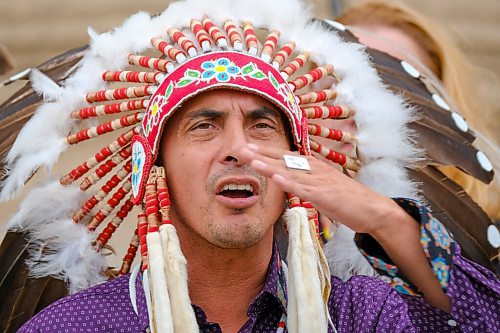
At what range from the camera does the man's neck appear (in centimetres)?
290

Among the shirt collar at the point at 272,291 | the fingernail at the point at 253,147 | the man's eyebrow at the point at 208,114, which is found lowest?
the shirt collar at the point at 272,291

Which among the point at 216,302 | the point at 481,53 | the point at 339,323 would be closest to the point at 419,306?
the point at 339,323

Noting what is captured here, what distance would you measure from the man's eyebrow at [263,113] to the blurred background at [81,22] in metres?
5.12

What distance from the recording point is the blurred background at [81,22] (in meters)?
8.02

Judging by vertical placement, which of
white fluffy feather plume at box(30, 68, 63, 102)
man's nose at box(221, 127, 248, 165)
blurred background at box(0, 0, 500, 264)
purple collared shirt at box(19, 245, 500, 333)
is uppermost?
blurred background at box(0, 0, 500, 264)

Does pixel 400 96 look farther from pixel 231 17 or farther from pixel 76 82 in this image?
pixel 76 82

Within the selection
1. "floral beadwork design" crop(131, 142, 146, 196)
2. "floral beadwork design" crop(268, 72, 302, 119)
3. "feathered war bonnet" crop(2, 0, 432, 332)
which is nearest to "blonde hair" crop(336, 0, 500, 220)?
"feathered war bonnet" crop(2, 0, 432, 332)

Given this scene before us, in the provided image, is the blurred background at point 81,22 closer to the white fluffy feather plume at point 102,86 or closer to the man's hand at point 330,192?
the white fluffy feather plume at point 102,86

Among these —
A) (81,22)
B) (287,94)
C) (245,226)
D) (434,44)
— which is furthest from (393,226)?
(81,22)

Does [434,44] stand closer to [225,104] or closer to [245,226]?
[225,104]

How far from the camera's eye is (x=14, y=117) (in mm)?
A: 3248

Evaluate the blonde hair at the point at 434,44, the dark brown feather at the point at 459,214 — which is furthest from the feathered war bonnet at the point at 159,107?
the blonde hair at the point at 434,44

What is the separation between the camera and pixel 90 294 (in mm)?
2881

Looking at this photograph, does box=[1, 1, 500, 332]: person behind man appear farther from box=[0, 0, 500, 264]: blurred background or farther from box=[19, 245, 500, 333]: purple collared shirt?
box=[0, 0, 500, 264]: blurred background
